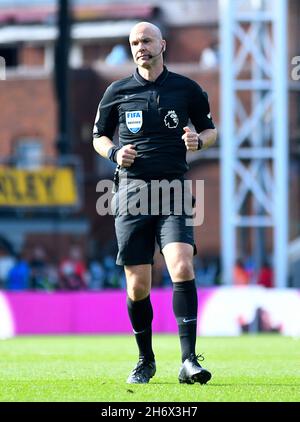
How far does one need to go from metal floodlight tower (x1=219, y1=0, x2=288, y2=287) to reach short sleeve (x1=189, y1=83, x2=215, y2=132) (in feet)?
42.8

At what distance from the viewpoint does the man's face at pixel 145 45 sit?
9031mm

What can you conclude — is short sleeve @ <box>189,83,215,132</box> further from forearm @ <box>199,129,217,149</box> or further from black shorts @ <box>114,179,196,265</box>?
black shorts @ <box>114,179,196,265</box>

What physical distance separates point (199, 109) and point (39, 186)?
814 inches

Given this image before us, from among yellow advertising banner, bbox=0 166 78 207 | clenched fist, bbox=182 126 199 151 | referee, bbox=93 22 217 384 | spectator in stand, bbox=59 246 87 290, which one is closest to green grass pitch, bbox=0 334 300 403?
referee, bbox=93 22 217 384

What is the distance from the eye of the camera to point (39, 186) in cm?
2984

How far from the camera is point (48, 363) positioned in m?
11.7

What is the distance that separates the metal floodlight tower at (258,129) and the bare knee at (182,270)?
44.8ft

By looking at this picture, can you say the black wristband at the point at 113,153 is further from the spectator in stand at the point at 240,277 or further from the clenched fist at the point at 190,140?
the spectator in stand at the point at 240,277

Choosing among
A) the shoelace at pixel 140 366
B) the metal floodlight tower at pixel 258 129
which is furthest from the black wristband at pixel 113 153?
the metal floodlight tower at pixel 258 129

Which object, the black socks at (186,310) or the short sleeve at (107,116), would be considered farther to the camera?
the short sleeve at (107,116)

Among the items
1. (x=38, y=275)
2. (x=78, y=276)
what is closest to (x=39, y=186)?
(x=38, y=275)

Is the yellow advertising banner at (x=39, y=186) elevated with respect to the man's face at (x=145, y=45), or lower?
lower

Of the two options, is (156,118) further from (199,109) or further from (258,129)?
(258,129)
